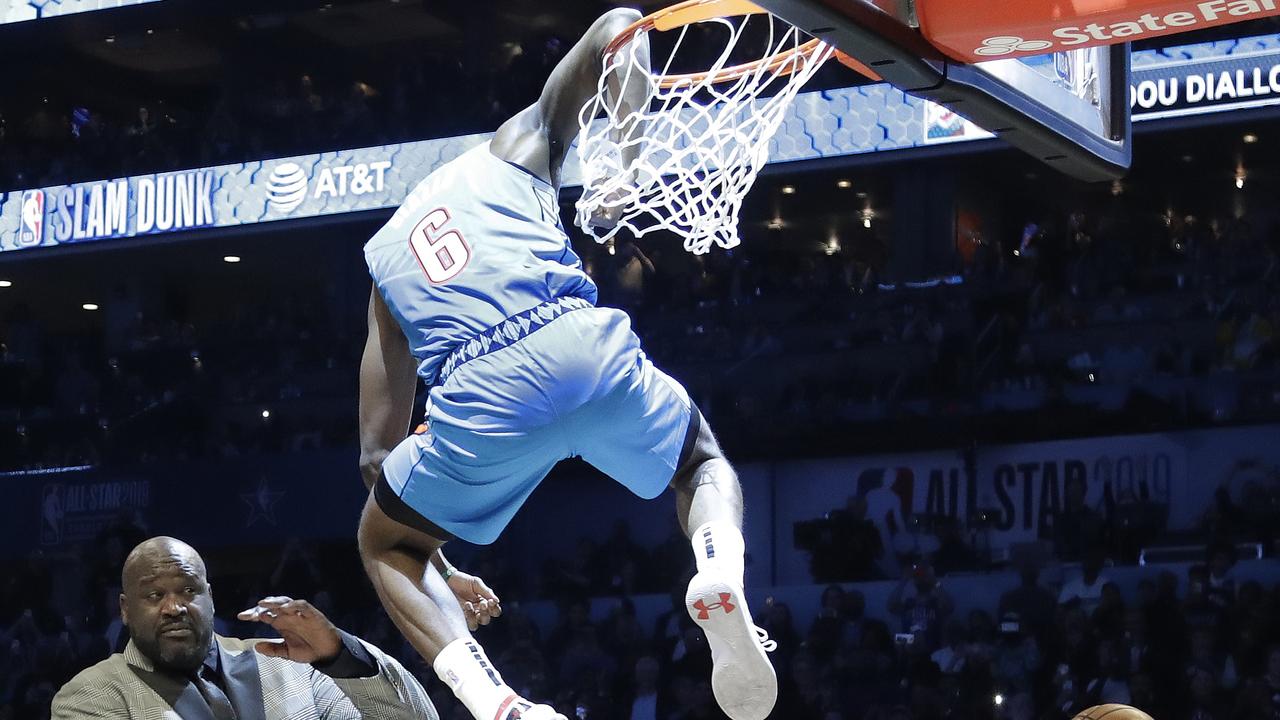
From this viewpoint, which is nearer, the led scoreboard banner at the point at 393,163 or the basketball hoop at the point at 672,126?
the basketball hoop at the point at 672,126

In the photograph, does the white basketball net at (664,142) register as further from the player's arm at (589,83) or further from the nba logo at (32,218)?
the nba logo at (32,218)

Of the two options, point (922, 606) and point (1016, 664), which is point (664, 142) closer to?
point (1016, 664)

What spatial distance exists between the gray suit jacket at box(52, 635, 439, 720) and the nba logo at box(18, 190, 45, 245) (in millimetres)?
13603

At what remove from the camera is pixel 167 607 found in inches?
146

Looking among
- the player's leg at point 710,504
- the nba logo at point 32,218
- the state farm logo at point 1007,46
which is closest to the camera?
the player's leg at point 710,504

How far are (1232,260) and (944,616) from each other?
3.67 metres

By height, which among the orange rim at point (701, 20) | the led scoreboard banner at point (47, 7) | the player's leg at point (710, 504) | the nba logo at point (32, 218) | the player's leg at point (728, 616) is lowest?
the player's leg at point (728, 616)

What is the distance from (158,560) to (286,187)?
1235 centimetres

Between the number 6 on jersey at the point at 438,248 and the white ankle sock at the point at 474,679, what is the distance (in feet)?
2.39

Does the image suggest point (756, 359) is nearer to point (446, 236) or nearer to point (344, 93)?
point (344, 93)

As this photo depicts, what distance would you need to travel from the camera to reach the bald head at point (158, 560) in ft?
12.3

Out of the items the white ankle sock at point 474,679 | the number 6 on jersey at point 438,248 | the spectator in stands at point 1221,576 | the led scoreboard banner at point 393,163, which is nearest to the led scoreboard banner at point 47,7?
the led scoreboard banner at point 393,163

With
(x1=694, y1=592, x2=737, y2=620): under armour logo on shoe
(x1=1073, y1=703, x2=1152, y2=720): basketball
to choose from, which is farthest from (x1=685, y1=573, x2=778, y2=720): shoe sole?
(x1=1073, y1=703, x2=1152, y2=720): basketball

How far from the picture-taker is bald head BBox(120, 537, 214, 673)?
3719 millimetres
